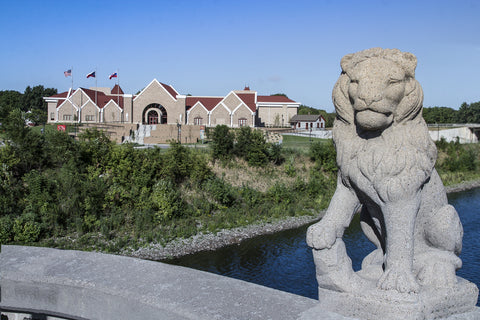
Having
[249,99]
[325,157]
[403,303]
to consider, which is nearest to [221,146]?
[325,157]

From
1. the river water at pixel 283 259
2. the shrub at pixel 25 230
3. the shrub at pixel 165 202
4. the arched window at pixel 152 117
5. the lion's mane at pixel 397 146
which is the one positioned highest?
the arched window at pixel 152 117

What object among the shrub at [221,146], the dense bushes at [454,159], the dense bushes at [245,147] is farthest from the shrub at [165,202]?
the dense bushes at [454,159]

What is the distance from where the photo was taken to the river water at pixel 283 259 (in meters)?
9.48

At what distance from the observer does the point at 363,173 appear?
3.66 metres

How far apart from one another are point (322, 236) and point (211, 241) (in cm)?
915

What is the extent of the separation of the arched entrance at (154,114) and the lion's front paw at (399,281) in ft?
148

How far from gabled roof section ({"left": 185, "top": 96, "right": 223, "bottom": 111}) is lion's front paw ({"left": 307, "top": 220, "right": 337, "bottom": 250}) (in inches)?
1736

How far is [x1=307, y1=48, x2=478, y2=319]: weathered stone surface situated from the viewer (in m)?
3.48

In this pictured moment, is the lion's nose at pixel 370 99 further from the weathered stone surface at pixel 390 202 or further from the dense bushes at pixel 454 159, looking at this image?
the dense bushes at pixel 454 159

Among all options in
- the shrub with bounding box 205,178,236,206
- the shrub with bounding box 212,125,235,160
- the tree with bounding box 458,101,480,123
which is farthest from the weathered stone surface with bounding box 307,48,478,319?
the tree with bounding box 458,101,480,123

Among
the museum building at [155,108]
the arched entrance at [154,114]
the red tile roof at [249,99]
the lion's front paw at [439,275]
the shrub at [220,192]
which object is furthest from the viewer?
the red tile roof at [249,99]

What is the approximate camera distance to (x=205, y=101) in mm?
48938

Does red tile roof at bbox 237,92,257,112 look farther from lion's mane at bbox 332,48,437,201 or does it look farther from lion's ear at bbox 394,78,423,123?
lion's ear at bbox 394,78,423,123

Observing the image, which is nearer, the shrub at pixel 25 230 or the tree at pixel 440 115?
the shrub at pixel 25 230
